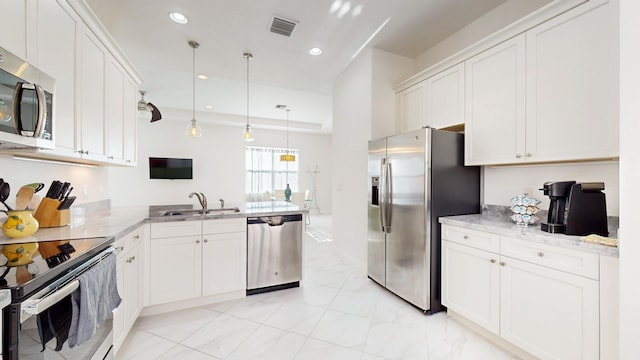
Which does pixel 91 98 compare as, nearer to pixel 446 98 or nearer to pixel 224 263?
pixel 224 263

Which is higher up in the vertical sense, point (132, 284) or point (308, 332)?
point (132, 284)

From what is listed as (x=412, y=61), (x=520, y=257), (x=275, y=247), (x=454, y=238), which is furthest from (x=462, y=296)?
(x=412, y=61)

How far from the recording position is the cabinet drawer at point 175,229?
225cm

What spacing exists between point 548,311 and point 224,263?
258 centimetres

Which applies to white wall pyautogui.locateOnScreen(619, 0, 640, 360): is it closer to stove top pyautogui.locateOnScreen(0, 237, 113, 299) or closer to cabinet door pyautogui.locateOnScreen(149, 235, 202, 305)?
stove top pyautogui.locateOnScreen(0, 237, 113, 299)

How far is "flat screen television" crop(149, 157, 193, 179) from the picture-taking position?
6.82m

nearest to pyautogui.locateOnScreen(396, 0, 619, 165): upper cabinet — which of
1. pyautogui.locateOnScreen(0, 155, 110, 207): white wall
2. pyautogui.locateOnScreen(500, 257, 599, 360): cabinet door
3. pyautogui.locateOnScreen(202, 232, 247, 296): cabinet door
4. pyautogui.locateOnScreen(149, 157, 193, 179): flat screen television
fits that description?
pyautogui.locateOnScreen(500, 257, 599, 360): cabinet door

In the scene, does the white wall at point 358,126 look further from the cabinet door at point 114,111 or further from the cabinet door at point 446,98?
the cabinet door at point 114,111

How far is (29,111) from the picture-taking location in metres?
1.23

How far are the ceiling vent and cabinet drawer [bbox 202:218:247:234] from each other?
84.9 inches

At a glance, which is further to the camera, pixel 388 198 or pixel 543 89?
pixel 388 198

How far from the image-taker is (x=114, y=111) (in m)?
2.26

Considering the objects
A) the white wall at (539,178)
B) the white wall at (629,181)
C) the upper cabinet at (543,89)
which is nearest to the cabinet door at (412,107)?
the upper cabinet at (543,89)

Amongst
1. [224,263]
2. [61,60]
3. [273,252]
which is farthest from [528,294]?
[61,60]
